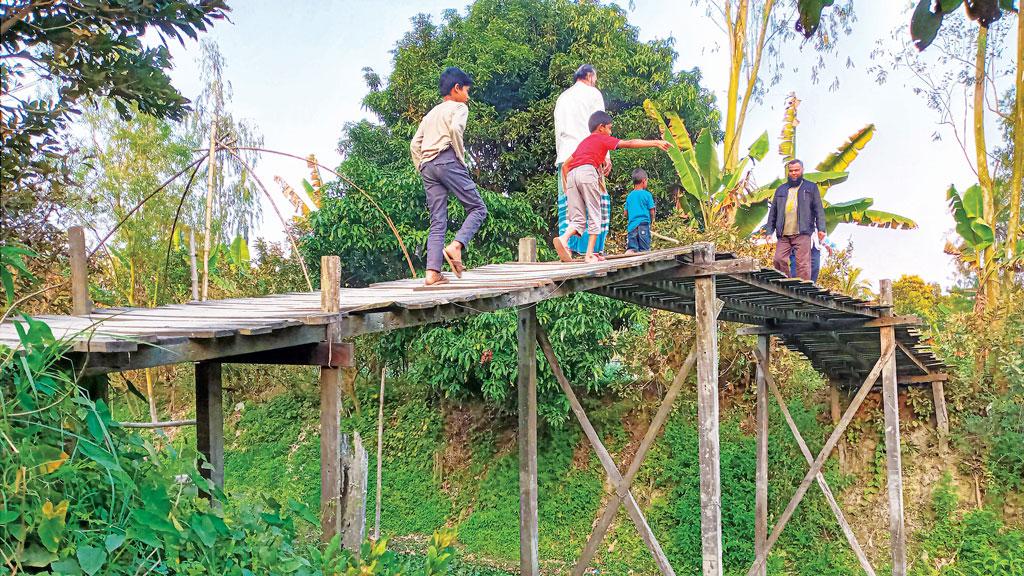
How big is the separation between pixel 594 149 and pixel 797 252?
123 inches

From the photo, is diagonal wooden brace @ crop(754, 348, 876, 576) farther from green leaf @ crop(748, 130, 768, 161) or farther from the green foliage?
green leaf @ crop(748, 130, 768, 161)

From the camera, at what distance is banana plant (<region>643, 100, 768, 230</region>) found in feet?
37.0

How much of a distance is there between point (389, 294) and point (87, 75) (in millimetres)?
2589

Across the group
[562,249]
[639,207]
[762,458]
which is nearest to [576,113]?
[562,249]

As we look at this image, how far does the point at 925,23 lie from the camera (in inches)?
66.1

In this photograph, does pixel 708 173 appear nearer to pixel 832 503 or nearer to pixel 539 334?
pixel 832 503

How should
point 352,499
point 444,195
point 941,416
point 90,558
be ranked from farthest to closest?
point 941,416
point 444,195
point 352,499
point 90,558

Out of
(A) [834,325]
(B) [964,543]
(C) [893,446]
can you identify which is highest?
(A) [834,325]

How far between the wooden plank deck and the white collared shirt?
3.33ft

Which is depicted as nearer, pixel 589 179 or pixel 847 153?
pixel 589 179

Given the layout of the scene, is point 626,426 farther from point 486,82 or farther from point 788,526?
point 486,82

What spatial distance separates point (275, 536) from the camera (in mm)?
2977

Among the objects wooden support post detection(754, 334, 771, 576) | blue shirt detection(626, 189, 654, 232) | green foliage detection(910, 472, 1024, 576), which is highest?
blue shirt detection(626, 189, 654, 232)

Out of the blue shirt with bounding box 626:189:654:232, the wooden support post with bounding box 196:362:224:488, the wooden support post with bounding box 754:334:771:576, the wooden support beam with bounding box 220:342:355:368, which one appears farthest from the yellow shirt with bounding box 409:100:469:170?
the wooden support post with bounding box 754:334:771:576
